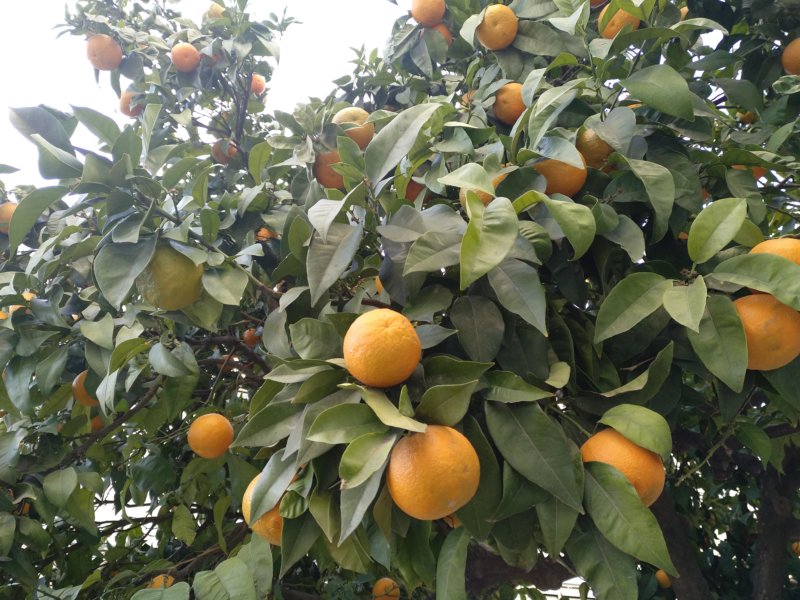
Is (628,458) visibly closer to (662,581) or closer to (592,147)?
(592,147)

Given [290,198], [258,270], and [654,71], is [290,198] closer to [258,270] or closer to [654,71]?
[258,270]

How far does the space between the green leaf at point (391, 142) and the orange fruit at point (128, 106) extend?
150 cm

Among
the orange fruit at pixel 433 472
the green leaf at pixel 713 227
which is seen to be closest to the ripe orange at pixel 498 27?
the green leaf at pixel 713 227

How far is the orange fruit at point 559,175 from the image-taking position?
0.87m

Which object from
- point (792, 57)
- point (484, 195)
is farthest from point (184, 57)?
point (792, 57)

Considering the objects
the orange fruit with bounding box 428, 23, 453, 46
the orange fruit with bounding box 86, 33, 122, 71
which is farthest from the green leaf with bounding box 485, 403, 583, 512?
the orange fruit with bounding box 86, 33, 122, 71

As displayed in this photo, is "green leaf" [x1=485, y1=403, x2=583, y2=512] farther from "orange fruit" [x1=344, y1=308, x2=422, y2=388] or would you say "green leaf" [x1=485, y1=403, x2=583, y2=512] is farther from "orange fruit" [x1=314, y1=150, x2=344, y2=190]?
"orange fruit" [x1=314, y1=150, x2=344, y2=190]

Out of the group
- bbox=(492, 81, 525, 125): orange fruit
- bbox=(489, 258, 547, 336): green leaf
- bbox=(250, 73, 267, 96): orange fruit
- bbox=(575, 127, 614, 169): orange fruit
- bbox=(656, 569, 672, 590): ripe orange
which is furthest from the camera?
bbox=(250, 73, 267, 96): orange fruit

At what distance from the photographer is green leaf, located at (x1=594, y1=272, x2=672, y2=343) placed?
73 cm

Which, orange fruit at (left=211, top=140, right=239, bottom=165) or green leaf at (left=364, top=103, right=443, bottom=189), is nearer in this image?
green leaf at (left=364, top=103, right=443, bottom=189)

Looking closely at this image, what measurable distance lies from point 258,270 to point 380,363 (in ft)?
2.25

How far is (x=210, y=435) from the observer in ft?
4.07

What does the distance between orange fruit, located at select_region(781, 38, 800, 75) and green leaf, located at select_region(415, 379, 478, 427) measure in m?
1.08

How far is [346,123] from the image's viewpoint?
1.24 metres
